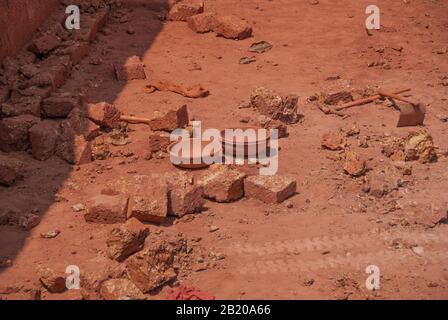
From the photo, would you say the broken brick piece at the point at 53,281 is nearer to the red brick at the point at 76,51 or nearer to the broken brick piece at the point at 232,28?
the red brick at the point at 76,51

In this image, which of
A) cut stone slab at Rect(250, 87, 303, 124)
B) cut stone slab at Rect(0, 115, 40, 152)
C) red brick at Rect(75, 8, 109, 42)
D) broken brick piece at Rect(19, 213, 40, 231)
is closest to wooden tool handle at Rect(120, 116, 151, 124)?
cut stone slab at Rect(0, 115, 40, 152)

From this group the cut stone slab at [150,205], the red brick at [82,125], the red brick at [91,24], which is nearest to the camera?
the cut stone slab at [150,205]

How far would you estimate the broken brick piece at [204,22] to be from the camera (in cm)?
1131

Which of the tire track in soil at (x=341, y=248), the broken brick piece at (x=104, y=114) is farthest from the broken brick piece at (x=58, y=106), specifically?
the tire track in soil at (x=341, y=248)

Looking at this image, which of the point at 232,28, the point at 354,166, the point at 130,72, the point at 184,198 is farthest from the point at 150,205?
the point at 232,28

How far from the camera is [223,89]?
948 cm

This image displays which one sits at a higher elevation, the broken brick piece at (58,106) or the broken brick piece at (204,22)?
the broken brick piece at (58,106)

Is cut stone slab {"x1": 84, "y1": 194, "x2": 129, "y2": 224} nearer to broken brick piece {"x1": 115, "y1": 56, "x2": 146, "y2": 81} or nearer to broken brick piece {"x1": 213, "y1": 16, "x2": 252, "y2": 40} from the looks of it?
broken brick piece {"x1": 115, "y1": 56, "x2": 146, "y2": 81}

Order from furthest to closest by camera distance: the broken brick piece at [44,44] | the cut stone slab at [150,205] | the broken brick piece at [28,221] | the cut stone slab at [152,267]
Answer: the broken brick piece at [44,44] → the broken brick piece at [28,221] → the cut stone slab at [150,205] → the cut stone slab at [152,267]

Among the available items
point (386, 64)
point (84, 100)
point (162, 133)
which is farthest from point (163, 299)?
point (386, 64)

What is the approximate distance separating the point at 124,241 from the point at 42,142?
7.26ft

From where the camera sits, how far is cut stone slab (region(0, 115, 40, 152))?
25.3ft

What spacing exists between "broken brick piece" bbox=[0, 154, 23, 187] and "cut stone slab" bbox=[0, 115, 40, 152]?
559 mm

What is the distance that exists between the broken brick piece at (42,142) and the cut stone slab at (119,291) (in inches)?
101
